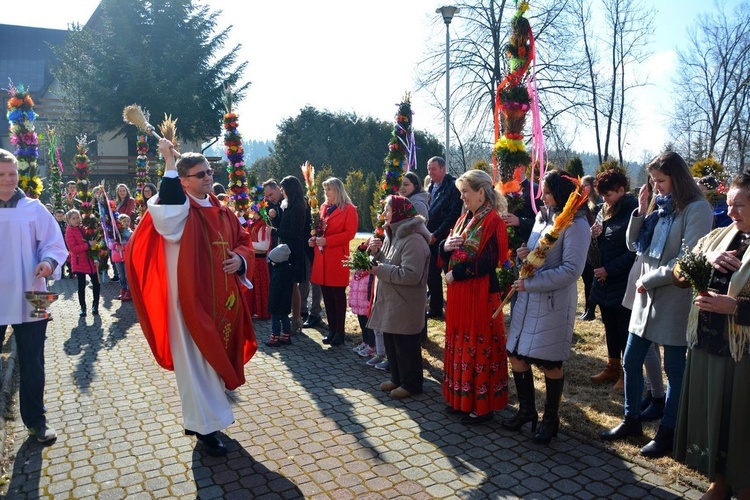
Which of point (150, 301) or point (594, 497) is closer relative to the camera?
point (594, 497)

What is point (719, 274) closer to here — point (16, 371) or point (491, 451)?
point (491, 451)

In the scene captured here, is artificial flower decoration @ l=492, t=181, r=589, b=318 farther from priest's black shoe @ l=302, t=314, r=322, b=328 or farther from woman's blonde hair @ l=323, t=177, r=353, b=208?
priest's black shoe @ l=302, t=314, r=322, b=328

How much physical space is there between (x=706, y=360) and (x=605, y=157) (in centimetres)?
2554

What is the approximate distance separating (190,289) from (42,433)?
1.85m

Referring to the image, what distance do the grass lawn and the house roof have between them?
1959 inches

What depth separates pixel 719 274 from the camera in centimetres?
360

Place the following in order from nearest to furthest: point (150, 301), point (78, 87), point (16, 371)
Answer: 1. point (150, 301)
2. point (16, 371)
3. point (78, 87)

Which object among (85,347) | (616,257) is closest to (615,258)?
(616,257)

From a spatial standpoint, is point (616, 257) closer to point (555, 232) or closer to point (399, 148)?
point (555, 232)

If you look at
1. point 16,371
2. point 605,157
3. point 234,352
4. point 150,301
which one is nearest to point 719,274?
point 234,352

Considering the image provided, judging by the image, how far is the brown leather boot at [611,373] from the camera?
6.04m

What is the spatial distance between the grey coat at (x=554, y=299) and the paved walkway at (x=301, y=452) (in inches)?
33.7

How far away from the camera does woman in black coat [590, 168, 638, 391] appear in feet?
18.7

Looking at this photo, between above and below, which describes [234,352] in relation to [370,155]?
below
